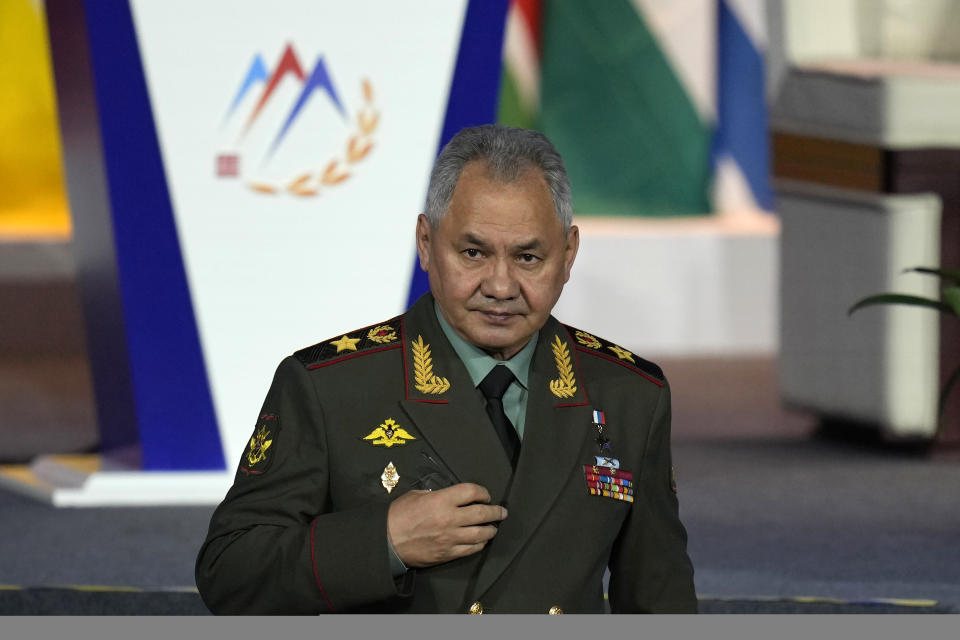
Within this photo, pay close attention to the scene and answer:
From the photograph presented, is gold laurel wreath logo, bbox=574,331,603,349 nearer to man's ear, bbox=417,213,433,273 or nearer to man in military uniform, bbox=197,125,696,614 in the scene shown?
man in military uniform, bbox=197,125,696,614

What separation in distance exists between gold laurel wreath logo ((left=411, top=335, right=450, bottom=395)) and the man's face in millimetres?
52

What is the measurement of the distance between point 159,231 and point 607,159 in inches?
134

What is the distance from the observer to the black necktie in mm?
1878

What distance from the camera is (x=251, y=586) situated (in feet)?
5.83

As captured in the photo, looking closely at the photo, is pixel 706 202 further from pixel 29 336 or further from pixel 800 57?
pixel 29 336

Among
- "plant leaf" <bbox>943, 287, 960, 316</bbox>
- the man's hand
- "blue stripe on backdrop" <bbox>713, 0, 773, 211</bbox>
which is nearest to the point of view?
the man's hand

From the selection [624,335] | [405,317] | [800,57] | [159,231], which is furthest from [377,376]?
[624,335]

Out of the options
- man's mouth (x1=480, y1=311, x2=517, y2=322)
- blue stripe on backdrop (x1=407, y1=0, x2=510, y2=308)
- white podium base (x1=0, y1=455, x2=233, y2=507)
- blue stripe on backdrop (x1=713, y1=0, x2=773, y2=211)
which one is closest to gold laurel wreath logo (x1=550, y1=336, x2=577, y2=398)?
man's mouth (x1=480, y1=311, x2=517, y2=322)

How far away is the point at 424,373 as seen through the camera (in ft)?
6.20

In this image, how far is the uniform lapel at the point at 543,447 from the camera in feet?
5.99

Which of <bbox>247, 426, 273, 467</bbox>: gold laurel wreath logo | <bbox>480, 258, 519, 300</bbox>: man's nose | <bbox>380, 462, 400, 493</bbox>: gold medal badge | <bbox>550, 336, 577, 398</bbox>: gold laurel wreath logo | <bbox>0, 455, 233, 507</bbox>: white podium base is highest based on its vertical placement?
<bbox>480, 258, 519, 300</bbox>: man's nose

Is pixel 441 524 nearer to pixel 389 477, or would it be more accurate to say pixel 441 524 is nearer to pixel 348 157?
pixel 389 477

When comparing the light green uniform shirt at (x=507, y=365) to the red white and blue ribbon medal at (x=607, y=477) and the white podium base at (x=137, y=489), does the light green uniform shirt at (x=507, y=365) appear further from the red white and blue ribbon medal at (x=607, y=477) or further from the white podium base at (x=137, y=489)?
the white podium base at (x=137, y=489)

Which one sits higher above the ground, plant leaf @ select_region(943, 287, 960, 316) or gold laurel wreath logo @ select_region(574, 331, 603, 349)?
gold laurel wreath logo @ select_region(574, 331, 603, 349)
